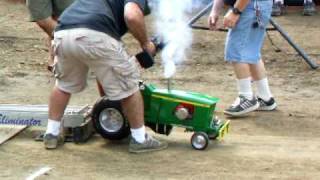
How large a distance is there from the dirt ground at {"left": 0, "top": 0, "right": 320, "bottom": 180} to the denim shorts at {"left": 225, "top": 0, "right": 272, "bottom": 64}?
58cm

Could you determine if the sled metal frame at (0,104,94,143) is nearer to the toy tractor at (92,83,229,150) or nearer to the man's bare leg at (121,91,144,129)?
the toy tractor at (92,83,229,150)

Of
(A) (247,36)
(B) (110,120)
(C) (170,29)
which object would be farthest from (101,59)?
(A) (247,36)

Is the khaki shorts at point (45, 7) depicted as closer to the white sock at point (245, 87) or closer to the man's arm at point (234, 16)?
the man's arm at point (234, 16)

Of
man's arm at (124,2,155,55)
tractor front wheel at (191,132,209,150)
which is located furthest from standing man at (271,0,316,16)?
man's arm at (124,2,155,55)

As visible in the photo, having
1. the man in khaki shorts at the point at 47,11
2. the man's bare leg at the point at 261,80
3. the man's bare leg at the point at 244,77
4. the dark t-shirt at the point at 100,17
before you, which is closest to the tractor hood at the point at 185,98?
the dark t-shirt at the point at 100,17

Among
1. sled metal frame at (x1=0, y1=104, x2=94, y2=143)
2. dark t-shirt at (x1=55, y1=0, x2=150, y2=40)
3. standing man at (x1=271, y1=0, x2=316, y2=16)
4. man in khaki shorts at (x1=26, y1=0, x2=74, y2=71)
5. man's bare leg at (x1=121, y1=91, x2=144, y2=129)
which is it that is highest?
dark t-shirt at (x1=55, y1=0, x2=150, y2=40)

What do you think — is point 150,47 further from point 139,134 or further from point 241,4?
point 241,4

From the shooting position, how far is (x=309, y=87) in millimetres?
7746

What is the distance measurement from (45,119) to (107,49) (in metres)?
0.96

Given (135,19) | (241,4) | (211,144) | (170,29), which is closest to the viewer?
(135,19)

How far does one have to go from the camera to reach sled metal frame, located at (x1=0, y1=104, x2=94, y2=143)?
17.8 feet

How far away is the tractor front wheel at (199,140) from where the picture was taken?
206 inches

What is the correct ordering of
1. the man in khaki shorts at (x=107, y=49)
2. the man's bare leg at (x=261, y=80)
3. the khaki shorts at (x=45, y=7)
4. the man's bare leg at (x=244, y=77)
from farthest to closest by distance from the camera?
the khaki shorts at (x=45, y=7) → the man's bare leg at (x=261, y=80) → the man's bare leg at (x=244, y=77) → the man in khaki shorts at (x=107, y=49)

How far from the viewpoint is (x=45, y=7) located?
6.79 m
